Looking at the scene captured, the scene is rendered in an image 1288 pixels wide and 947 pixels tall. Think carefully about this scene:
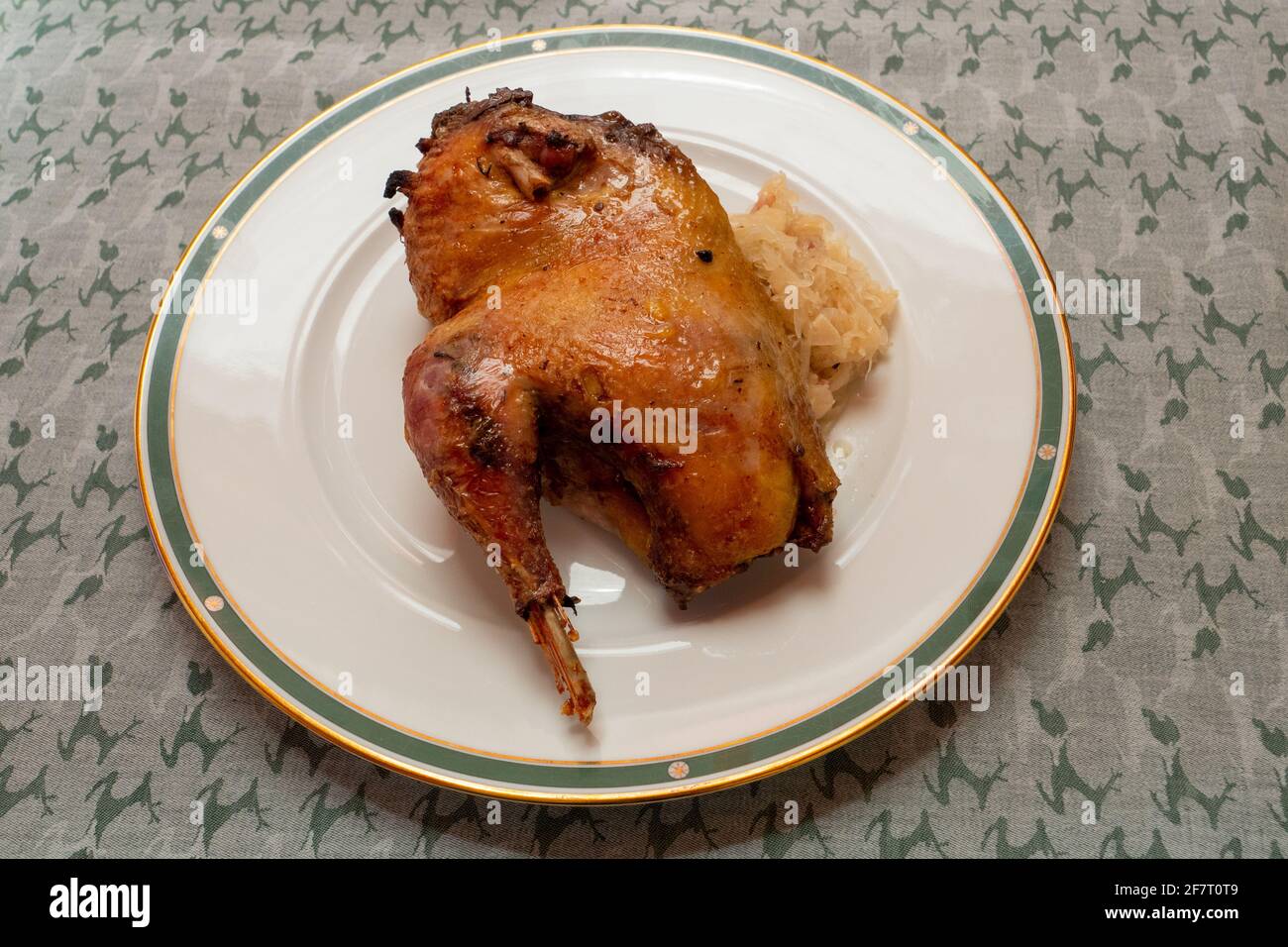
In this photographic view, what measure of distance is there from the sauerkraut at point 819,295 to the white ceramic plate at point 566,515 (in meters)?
0.09

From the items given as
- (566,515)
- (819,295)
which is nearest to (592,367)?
(566,515)

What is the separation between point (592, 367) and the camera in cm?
232

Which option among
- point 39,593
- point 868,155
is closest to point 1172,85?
point 868,155

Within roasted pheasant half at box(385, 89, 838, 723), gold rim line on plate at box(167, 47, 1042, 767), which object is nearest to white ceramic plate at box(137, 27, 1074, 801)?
gold rim line on plate at box(167, 47, 1042, 767)

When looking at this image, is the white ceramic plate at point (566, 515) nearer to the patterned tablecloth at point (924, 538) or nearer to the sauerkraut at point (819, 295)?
the sauerkraut at point (819, 295)

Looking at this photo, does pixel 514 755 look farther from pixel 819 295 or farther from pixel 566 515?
pixel 819 295

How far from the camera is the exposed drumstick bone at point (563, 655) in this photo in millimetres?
2365

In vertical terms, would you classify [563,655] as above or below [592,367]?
below

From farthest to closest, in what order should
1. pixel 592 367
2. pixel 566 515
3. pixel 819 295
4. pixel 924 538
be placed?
1. pixel 819 295
2. pixel 566 515
3. pixel 924 538
4. pixel 592 367

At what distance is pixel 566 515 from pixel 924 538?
0.93 metres

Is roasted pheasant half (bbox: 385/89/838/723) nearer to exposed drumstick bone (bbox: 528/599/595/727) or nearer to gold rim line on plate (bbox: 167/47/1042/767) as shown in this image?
exposed drumstick bone (bbox: 528/599/595/727)

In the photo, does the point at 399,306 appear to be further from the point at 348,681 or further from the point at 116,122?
the point at 116,122

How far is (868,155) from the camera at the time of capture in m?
3.22

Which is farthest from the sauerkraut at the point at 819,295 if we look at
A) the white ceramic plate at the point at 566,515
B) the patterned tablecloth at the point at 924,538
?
the patterned tablecloth at the point at 924,538
